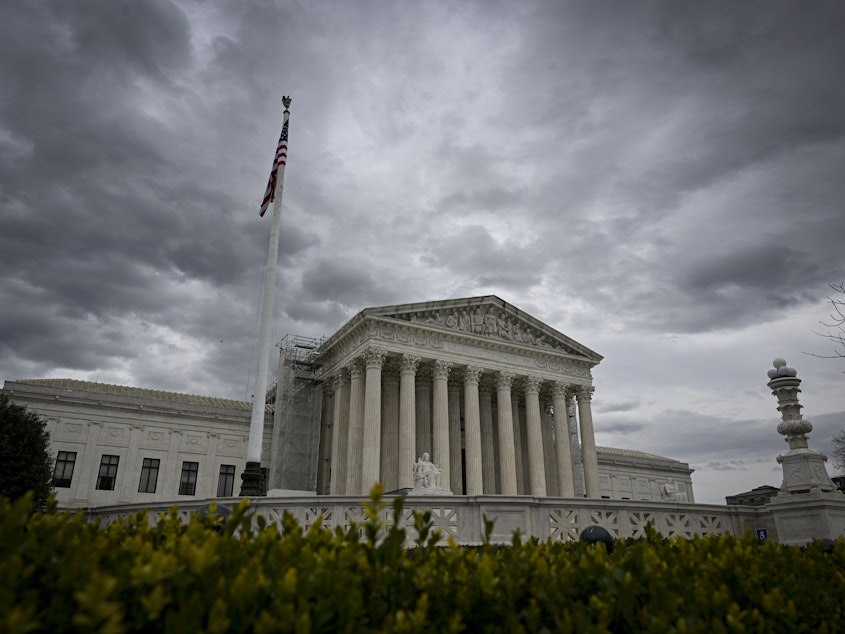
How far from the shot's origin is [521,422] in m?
48.5

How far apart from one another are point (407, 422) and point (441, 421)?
2.37 meters

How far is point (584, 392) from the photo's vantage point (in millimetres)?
45625

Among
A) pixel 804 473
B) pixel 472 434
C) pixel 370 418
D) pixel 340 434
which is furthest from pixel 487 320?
pixel 804 473

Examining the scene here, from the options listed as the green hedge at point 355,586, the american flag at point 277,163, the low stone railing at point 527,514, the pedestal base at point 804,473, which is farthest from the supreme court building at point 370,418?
the green hedge at point 355,586

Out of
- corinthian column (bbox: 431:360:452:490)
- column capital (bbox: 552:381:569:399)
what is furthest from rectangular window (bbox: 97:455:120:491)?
column capital (bbox: 552:381:569:399)

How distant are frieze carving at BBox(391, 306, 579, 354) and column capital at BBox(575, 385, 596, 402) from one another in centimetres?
280

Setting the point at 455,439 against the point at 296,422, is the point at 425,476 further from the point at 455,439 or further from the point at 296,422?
the point at 296,422

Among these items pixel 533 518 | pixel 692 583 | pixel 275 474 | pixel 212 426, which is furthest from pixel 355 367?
pixel 692 583

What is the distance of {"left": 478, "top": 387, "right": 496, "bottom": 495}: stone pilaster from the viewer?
43.7 m

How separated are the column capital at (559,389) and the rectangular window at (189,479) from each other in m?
27.3

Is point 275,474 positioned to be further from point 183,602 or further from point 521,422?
point 183,602

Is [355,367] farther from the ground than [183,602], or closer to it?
farther from the ground

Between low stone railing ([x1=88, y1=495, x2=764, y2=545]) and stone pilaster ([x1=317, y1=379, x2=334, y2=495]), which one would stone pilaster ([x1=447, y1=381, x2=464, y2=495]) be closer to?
stone pilaster ([x1=317, y1=379, x2=334, y2=495])

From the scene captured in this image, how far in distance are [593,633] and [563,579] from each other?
84 cm
